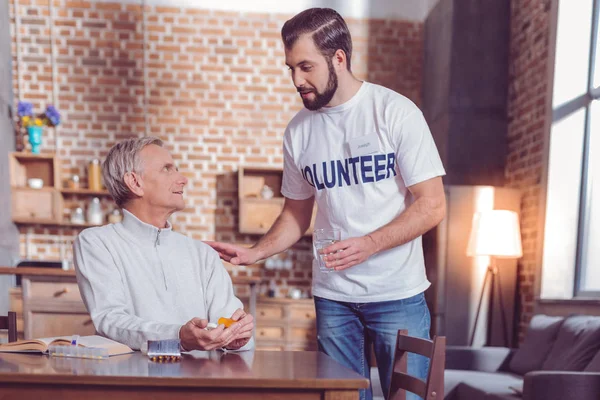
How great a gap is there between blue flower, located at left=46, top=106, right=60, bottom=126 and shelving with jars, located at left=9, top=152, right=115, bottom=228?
0.29m

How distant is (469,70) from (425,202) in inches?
134

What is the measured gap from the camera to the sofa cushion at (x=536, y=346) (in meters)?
3.46

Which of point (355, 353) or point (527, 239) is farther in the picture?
point (527, 239)

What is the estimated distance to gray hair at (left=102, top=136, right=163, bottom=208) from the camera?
179 centimetres

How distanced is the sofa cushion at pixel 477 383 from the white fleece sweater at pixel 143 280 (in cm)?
186

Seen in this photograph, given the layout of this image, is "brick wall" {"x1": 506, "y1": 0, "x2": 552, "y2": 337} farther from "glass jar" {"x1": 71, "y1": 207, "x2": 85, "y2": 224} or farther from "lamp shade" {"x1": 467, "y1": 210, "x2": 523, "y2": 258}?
"glass jar" {"x1": 71, "y1": 207, "x2": 85, "y2": 224}

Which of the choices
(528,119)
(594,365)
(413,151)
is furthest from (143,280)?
(528,119)

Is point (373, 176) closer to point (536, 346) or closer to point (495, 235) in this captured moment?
point (536, 346)

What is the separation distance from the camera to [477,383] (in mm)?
3289

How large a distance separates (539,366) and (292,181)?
2.19 metres

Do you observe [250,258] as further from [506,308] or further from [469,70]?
[469,70]

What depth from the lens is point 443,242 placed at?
4242 mm

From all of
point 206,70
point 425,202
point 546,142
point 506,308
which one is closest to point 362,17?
point 206,70

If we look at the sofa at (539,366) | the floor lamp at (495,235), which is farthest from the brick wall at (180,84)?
the sofa at (539,366)
